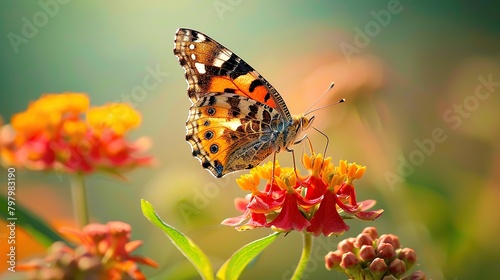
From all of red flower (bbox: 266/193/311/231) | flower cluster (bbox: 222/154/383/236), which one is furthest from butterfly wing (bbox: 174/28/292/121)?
red flower (bbox: 266/193/311/231)

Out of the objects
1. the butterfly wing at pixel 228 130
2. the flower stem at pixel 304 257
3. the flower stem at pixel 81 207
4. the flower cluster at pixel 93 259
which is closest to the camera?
the flower cluster at pixel 93 259

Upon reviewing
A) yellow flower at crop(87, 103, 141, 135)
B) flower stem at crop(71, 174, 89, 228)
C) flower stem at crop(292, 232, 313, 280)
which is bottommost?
flower stem at crop(292, 232, 313, 280)

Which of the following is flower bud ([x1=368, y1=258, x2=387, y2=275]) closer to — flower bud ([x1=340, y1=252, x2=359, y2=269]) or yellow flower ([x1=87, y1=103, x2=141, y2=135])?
flower bud ([x1=340, y1=252, x2=359, y2=269])

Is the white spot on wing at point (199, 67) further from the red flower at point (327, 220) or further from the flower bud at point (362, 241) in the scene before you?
the flower bud at point (362, 241)

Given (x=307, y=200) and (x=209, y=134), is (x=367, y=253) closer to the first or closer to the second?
(x=307, y=200)

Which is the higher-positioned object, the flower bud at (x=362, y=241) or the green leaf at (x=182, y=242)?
the green leaf at (x=182, y=242)

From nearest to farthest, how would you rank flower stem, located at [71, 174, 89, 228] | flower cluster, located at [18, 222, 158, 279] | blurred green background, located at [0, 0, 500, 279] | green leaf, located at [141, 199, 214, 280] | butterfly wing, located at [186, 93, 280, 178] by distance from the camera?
flower cluster, located at [18, 222, 158, 279], green leaf, located at [141, 199, 214, 280], flower stem, located at [71, 174, 89, 228], butterfly wing, located at [186, 93, 280, 178], blurred green background, located at [0, 0, 500, 279]

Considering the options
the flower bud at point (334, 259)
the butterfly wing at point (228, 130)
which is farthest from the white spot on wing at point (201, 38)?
the flower bud at point (334, 259)
